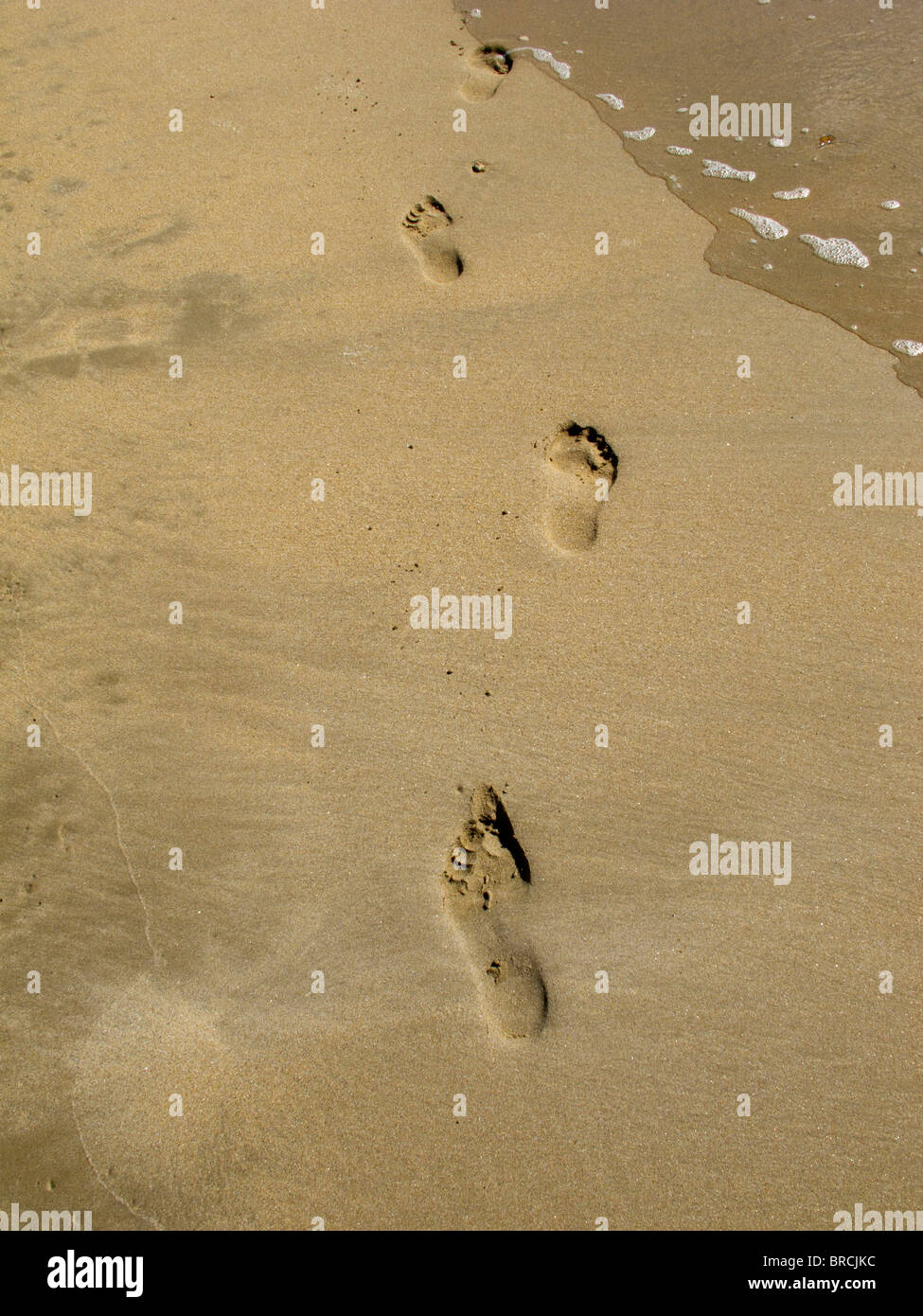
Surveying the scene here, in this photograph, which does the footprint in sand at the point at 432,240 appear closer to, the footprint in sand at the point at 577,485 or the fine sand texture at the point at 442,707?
the fine sand texture at the point at 442,707

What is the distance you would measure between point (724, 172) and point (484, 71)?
5.61ft

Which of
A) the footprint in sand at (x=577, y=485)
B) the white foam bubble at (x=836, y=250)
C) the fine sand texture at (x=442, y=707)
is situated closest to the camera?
the fine sand texture at (x=442, y=707)

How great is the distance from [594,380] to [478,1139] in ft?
14.3

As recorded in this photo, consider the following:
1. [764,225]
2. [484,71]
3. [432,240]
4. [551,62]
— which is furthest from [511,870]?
[551,62]

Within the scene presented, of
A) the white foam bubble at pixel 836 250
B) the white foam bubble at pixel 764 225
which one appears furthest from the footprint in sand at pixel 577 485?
the white foam bubble at pixel 836 250

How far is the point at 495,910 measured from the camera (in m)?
3.78

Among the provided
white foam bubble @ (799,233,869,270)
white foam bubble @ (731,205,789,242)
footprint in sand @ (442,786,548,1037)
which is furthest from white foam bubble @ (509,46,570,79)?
footprint in sand @ (442,786,548,1037)

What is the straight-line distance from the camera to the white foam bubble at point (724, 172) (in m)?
4.36

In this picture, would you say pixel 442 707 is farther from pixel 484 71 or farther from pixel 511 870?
pixel 484 71

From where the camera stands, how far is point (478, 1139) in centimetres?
368

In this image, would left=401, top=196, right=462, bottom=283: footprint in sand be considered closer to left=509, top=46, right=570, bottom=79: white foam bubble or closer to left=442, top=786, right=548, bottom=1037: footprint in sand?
left=509, top=46, right=570, bottom=79: white foam bubble

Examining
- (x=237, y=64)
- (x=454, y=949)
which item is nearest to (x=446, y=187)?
(x=237, y=64)

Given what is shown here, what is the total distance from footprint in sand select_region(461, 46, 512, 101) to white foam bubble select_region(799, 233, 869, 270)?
2.22 metres

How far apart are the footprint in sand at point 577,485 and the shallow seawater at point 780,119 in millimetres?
1454
